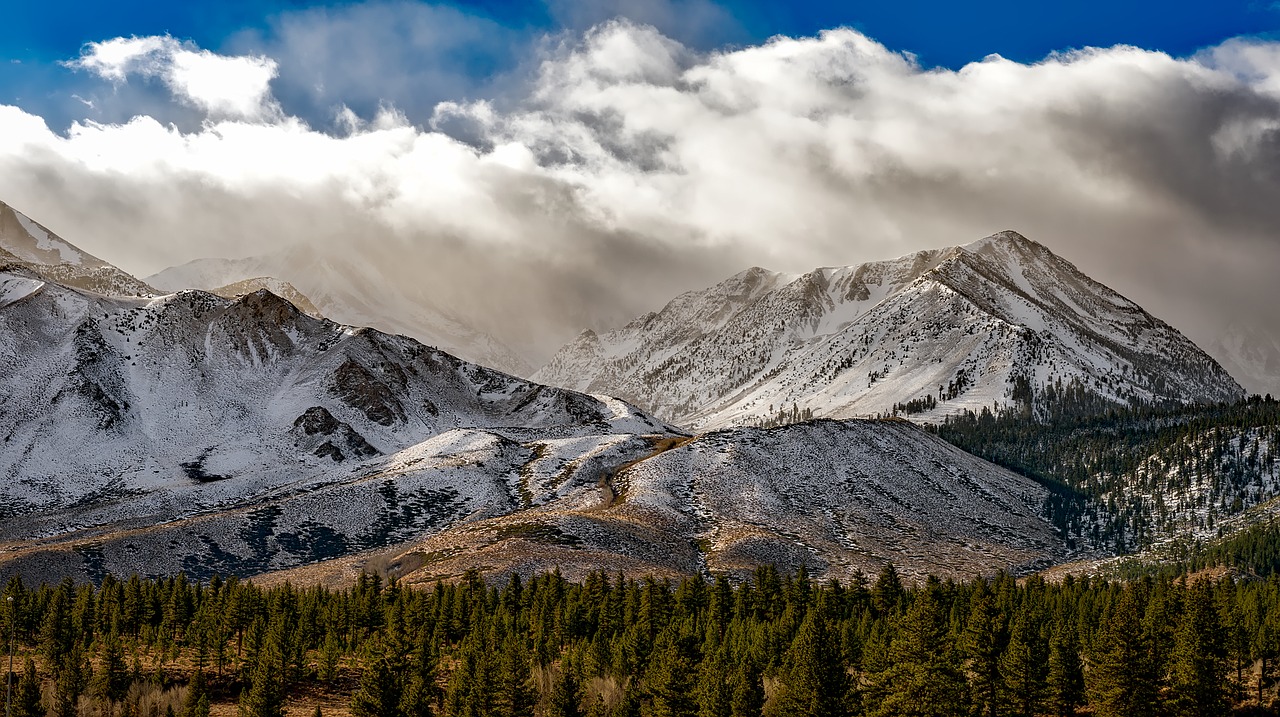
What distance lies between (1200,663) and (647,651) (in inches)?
1619

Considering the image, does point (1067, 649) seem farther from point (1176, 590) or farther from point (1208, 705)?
point (1176, 590)

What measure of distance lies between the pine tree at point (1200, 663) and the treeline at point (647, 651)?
151 mm

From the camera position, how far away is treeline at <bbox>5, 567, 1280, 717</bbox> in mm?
67938

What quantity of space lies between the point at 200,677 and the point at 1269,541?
171 meters

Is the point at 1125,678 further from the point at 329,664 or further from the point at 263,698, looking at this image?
the point at 329,664

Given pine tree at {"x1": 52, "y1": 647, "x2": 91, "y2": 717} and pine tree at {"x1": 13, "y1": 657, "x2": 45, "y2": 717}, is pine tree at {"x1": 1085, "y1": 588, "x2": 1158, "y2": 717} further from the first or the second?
pine tree at {"x1": 13, "y1": 657, "x2": 45, "y2": 717}

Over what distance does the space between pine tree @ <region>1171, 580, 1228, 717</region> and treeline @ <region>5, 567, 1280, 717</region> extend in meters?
0.15

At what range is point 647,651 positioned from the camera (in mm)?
85812

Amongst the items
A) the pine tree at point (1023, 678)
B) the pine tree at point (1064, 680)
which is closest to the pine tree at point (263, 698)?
the pine tree at point (1023, 678)

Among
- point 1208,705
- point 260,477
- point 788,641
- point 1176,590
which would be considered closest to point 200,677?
point 788,641

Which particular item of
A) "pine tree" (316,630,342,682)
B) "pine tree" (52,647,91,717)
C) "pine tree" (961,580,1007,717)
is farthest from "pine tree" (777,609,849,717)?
"pine tree" (52,647,91,717)

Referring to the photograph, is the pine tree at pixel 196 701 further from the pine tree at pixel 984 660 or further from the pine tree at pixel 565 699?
the pine tree at pixel 984 660

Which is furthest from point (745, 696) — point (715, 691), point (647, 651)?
point (647, 651)

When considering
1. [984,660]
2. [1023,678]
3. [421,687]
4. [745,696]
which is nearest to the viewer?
[745,696]
